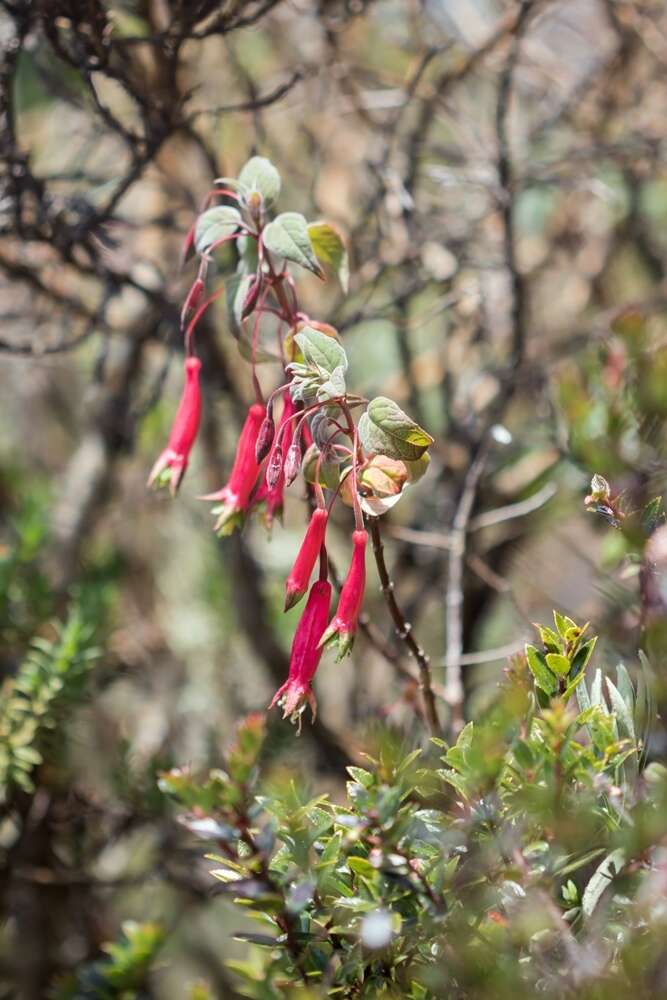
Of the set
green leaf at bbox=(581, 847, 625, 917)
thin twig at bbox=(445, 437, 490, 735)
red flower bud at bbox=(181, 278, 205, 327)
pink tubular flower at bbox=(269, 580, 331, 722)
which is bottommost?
thin twig at bbox=(445, 437, 490, 735)

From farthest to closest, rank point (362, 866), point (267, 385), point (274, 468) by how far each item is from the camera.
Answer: point (267, 385) → point (274, 468) → point (362, 866)

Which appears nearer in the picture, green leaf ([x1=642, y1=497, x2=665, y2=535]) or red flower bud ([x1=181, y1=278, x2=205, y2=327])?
green leaf ([x1=642, y1=497, x2=665, y2=535])


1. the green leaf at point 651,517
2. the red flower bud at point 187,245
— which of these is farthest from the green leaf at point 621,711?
the red flower bud at point 187,245

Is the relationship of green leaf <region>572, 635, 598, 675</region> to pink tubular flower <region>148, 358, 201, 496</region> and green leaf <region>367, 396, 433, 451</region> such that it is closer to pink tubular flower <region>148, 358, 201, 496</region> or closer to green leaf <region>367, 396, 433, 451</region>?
green leaf <region>367, 396, 433, 451</region>

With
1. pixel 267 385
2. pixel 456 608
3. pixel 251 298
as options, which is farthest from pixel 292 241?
pixel 267 385

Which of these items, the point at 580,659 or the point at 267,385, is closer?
the point at 580,659

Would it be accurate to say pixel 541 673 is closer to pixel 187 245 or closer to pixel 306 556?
pixel 306 556

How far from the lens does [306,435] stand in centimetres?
78

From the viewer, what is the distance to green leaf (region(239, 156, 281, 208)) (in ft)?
2.55

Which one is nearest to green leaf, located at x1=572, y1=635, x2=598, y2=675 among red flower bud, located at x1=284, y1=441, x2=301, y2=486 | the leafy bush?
the leafy bush

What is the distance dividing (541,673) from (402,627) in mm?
138

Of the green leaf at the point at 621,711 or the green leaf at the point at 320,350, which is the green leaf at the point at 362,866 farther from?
the green leaf at the point at 320,350

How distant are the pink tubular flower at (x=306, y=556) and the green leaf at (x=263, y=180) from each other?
0.84 ft

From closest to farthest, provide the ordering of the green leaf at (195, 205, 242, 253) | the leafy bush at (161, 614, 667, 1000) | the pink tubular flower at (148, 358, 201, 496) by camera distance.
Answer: the leafy bush at (161, 614, 667, 1000) → the green leaf at (195, 205, 242, 253) → the pink tubular flower at (148, 358, 201, 496)
